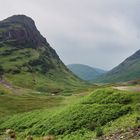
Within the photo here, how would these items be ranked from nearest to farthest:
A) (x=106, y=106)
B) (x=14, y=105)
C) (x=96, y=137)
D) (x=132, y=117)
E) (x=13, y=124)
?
(x=96, y=137), (x=132, y=117), (x=106, y=106), (x=13, y=124), (x=14, y=105)

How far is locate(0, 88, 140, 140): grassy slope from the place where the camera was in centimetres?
5162

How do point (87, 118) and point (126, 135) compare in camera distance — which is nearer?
point (126, 135)

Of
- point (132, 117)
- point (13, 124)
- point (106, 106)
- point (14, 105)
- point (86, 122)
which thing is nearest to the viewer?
point (132, 117)

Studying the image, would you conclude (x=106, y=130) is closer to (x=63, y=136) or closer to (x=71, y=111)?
(x=63, y=136)

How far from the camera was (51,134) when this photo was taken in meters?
57.0

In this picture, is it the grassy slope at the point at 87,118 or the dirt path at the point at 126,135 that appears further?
the grassy slope at the point at 87,118

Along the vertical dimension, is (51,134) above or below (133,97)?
below

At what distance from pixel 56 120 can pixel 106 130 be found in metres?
14.9

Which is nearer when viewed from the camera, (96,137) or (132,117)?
(96,137)

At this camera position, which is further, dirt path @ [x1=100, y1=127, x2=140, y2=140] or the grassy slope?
the grassy slope

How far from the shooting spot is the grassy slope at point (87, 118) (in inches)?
2032

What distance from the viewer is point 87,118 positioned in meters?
57.2

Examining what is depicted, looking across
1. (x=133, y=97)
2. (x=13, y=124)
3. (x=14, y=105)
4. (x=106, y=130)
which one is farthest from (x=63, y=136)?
(x=14, y=105)

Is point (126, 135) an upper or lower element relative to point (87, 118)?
lower
